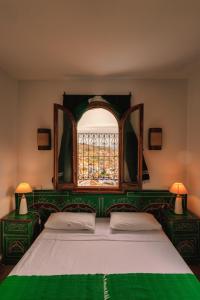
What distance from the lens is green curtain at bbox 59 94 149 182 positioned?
10.5 feet

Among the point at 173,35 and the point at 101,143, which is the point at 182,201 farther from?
the point at 173,35

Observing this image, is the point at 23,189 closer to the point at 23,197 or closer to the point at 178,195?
the point at 23,197

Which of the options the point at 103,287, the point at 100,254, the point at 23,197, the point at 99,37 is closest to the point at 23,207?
the point at 23,197

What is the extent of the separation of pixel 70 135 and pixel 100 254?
5.38 ft

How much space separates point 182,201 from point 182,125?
3.56 feet

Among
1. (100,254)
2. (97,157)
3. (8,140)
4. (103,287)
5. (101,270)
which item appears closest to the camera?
(103,287)

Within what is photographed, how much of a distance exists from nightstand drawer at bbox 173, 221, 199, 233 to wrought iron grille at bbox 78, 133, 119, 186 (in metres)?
1.21

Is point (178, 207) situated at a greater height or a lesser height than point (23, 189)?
lesser

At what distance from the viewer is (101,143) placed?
12.6 feet

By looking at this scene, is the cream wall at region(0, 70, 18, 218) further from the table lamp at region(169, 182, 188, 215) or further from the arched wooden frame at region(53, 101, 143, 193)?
the table lamp at region(169, 182, 188, 215)

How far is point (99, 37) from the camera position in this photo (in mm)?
2029

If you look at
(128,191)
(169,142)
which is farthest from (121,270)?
(169,142)

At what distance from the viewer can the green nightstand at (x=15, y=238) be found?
2.79m

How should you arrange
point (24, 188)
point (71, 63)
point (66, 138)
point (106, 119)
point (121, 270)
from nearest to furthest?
point (121, 270), point (71, 63), point (24, 188), point (66, 138), point (106, 119)
